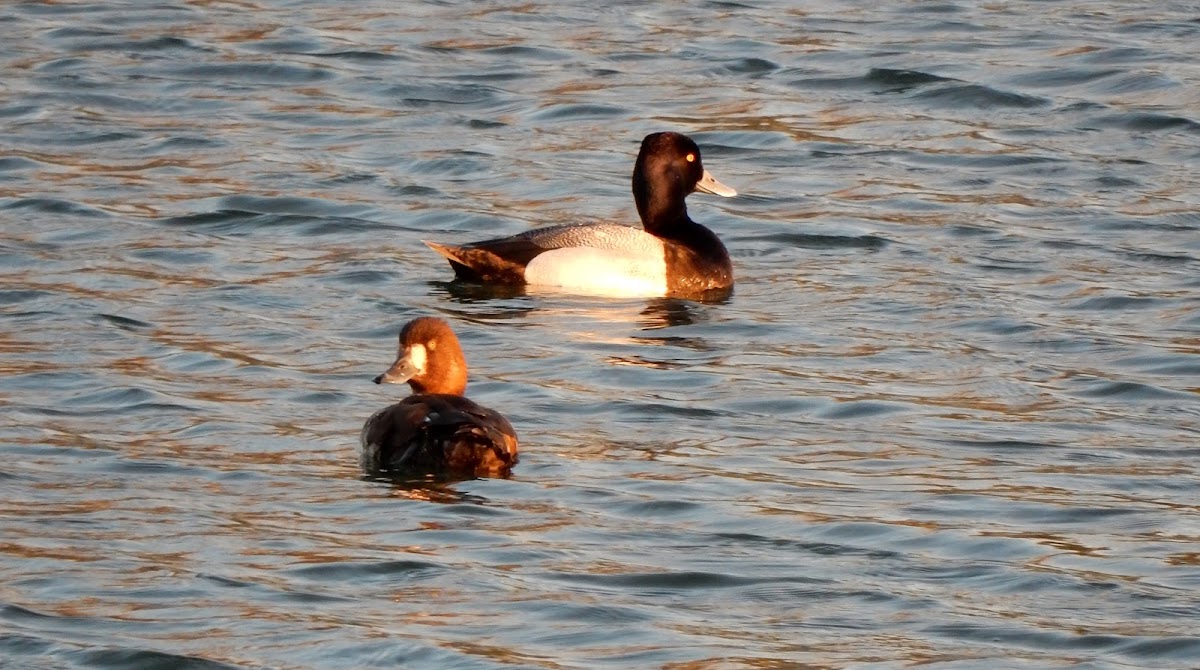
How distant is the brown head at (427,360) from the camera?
9211 millimetres

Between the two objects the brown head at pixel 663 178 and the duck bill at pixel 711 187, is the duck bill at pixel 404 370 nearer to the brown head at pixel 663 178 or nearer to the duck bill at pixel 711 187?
the brown head at pixel 663 178

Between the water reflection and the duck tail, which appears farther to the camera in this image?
the duck tail

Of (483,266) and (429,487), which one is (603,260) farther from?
(429,487)

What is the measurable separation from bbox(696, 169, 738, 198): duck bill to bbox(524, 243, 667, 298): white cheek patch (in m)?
0.95

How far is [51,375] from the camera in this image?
1022 centimetres

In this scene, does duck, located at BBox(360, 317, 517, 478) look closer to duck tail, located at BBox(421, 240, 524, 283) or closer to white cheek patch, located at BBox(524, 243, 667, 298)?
duck tail, located at BBox(421, 240, 524, 283)

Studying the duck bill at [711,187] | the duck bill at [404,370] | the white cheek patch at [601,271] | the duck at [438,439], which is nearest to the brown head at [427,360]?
the duck bill at [404,370]

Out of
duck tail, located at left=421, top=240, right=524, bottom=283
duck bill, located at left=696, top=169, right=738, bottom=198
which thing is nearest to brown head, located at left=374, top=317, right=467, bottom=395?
duck tail, located at left=421, top=240, right=524, bottom=283

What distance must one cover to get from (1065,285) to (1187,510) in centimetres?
446

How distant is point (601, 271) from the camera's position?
13031 millimetres

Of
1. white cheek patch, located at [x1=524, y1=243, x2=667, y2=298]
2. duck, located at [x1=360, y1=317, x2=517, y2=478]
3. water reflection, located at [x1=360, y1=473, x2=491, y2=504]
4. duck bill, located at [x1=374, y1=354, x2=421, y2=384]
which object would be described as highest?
duck bill, located at [x1=374, y1=354, x2=421, y2=384]

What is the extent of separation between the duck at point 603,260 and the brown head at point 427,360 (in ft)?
10.9

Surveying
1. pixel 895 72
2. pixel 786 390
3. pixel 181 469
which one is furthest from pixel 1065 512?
pixel 895 72

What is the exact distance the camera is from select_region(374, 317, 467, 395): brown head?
9.21m
